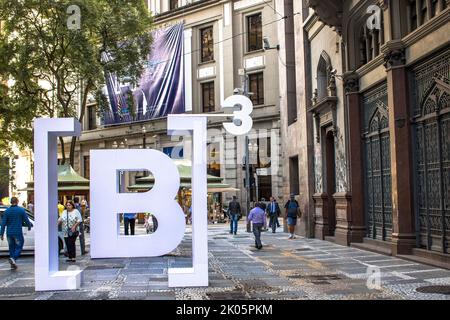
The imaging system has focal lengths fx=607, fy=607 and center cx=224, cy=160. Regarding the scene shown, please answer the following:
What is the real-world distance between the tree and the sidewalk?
26.5ft

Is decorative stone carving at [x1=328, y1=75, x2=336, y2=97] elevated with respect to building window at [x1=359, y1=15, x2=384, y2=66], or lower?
lower

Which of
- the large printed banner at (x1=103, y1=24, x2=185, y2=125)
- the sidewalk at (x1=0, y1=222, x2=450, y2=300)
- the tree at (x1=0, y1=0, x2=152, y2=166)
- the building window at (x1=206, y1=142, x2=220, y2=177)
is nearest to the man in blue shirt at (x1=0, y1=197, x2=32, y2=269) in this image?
the sidewalk at (x1=0, y1=222, x2=450, y2=300)

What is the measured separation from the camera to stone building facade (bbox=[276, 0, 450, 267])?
45.4 ft

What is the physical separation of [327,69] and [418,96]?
747cm

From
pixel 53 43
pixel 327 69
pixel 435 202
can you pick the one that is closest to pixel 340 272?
pixel 435 202

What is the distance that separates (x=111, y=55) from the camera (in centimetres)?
2534

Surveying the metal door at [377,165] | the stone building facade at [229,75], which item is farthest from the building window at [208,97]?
the metal door at [377,165]

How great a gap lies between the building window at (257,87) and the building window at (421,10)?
88.7 feet

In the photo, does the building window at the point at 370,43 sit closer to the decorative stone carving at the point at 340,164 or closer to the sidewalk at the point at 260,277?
the decorative stone carving at the point at 340,164

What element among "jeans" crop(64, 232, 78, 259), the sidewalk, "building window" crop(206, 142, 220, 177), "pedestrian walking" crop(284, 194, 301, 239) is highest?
"building window" crop(206, 142, 220, 177)

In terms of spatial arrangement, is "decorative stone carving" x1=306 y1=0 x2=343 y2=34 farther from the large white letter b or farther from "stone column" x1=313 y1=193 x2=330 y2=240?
the large white letter b
